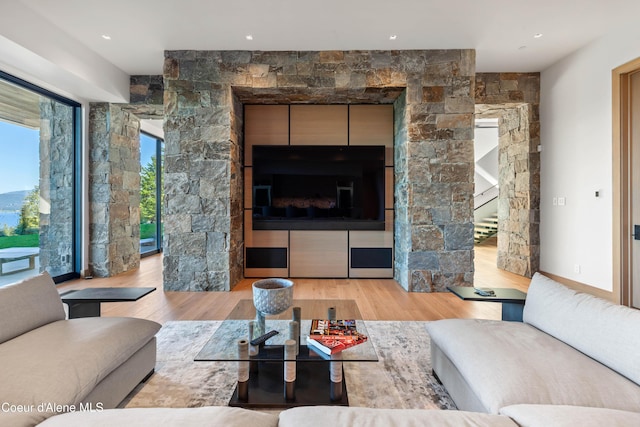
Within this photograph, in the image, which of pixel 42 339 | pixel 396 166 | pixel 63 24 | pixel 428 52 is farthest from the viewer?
pixel 396 166

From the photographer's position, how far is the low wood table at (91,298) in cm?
210

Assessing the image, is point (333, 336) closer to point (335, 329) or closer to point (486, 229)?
point (335, 329)

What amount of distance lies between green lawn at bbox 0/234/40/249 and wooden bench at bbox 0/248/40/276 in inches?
1.9

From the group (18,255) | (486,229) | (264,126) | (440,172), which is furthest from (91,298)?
(486,229)

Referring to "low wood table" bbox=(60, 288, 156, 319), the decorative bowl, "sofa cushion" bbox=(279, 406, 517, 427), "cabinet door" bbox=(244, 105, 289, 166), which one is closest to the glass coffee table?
the decorative bowl

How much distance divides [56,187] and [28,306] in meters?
3.61

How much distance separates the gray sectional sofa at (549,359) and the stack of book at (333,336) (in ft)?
1.64

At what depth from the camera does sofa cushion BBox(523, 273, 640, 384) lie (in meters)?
A: 1.30

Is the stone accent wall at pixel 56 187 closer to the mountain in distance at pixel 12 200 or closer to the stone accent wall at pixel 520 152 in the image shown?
the mountain in distance at pixel 12 200

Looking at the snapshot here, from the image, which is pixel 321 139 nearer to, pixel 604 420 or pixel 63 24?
→ pixel 63 24

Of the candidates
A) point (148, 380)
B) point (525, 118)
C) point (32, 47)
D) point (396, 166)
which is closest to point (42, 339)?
point (148, 380)

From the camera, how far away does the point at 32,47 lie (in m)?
3.20

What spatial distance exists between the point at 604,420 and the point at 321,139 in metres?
4.21

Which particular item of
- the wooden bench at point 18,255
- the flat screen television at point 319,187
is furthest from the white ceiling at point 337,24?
the wooden bench at point 18,255
